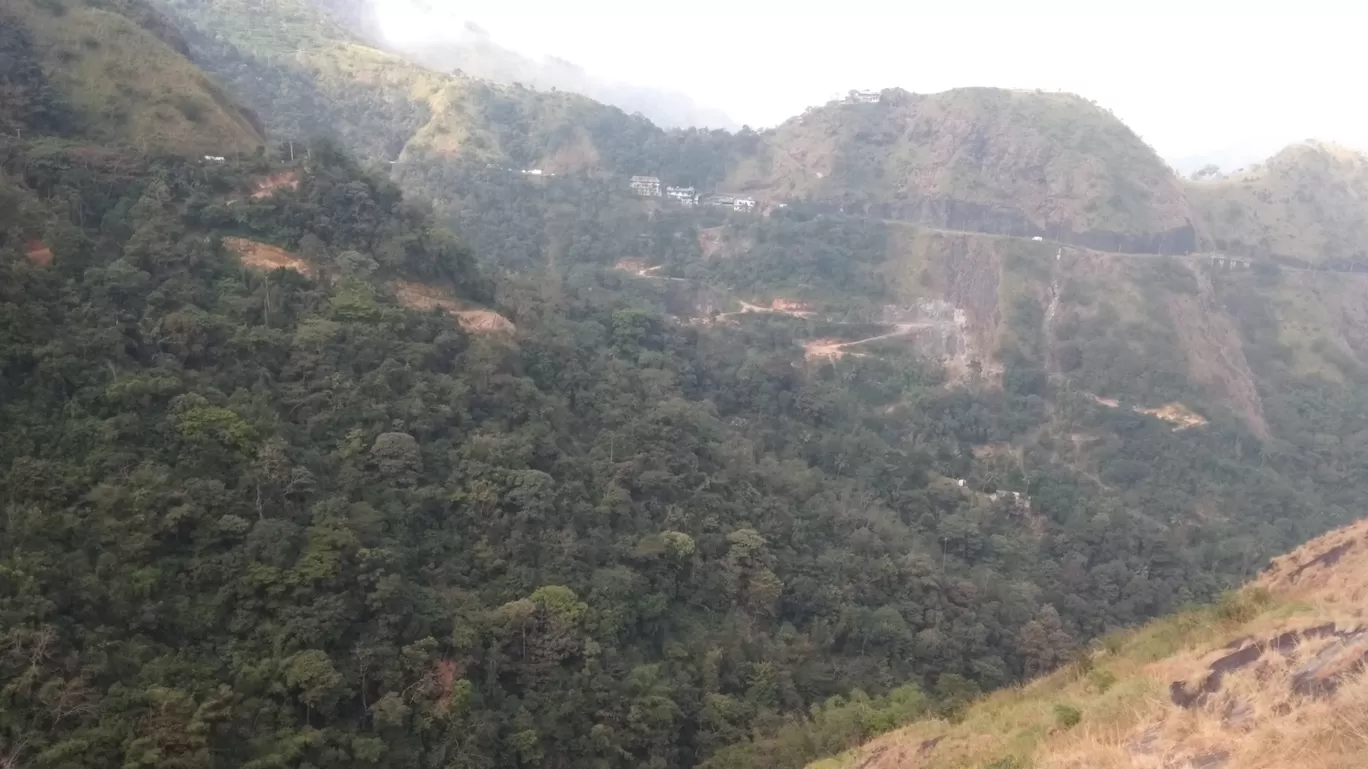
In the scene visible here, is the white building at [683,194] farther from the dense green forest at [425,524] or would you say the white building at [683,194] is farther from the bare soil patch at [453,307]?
the bare soil patch at [453,307]

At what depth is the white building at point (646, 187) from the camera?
8125 cm

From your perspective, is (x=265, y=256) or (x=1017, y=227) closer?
(x=265, y=256)

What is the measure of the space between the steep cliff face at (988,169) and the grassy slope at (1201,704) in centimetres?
6266

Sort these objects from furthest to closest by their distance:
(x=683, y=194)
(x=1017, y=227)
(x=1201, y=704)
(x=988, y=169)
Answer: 1. (x=683, y=194)
2. (x=988, y=169)
3. (x=1017, y=227)
4. (x=1201, y=704)

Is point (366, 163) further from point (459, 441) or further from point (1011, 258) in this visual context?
point (1011, 258)

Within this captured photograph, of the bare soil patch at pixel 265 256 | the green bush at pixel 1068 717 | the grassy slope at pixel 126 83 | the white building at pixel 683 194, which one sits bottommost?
the green bush at pixel 1068 717

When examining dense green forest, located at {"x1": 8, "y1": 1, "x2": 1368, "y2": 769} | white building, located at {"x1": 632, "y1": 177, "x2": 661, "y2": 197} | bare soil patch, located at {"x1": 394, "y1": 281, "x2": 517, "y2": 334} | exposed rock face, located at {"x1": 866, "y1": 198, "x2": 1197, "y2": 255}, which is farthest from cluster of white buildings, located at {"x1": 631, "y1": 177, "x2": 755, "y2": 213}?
bare soil patch, located at {"x1": 394, "y1": 281, "x2": 517, "y2": 334}

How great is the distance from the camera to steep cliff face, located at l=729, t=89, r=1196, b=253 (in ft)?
229

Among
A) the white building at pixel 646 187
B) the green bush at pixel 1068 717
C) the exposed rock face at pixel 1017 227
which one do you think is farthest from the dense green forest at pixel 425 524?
the white building at pixel 646 187

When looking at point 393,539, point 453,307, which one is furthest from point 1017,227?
point 393,539

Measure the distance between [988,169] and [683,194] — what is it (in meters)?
29.3

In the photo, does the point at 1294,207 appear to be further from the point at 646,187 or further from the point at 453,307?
the point at 453,307

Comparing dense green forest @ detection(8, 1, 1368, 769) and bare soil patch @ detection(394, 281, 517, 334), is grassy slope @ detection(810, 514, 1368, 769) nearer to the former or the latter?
dense green forest @ detection(8, 1, 1368, 769)

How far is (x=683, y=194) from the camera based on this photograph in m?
83.2
